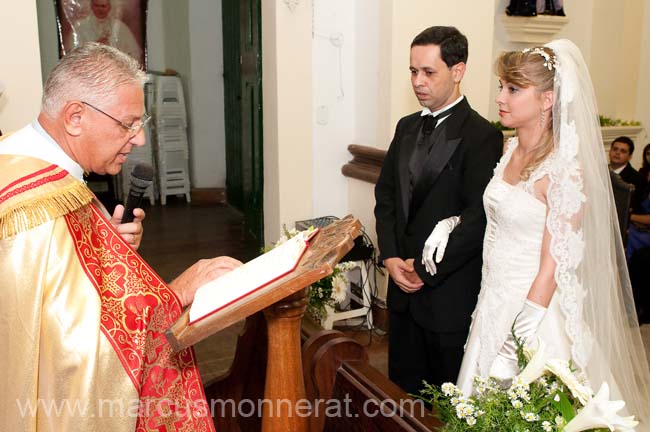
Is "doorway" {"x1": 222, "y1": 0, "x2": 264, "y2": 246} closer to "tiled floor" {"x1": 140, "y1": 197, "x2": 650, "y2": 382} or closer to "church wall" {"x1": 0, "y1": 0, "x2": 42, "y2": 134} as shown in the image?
"tiled floor" {"x1": 140, "y1": 197, "x2": 650, "y2": 382}

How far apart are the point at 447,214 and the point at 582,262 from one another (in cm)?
64

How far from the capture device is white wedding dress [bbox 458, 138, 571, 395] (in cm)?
260

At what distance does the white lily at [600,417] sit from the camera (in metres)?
1.37

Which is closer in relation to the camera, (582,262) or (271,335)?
(271,335)

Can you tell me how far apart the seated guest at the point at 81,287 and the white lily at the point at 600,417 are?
1.00 meters

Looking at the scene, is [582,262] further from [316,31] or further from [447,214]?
[316,31]

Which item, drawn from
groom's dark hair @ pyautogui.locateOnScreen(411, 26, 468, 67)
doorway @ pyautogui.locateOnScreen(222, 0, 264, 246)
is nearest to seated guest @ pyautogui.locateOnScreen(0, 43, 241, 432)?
groom's dark hair @ pyautogui.locateOnScreen(411, 26, 468, 67)

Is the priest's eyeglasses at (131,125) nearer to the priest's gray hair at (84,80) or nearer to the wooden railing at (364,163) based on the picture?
the priest's gray hair at (84,80)

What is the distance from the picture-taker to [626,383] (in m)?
2.72

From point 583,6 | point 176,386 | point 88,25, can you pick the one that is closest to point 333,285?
point 176,386

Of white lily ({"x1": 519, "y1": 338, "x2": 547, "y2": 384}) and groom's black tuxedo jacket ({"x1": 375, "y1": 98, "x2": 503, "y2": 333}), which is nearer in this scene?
white lily ({"x1": 519, "y1": 338, "x2": 547, "y2": 384})

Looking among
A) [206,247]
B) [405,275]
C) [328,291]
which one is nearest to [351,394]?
[405,275]

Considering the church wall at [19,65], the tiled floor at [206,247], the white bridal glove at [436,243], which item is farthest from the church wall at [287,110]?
the white bridal glove at [436,243]

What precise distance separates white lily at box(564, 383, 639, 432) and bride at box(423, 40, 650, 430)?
3.46 ft
